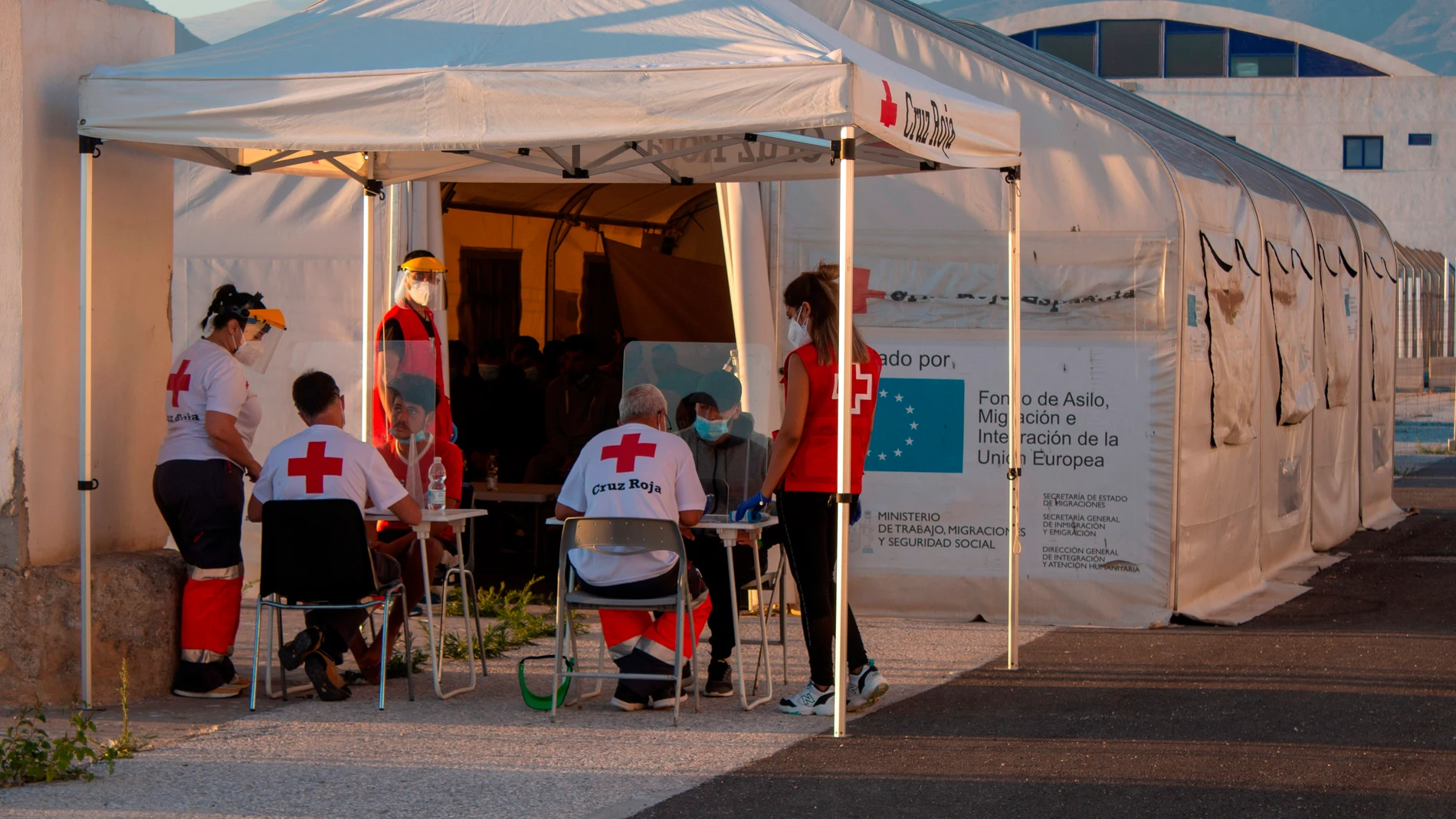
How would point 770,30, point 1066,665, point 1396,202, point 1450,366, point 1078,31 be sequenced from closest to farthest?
1. point 770,30
2. point 1066,665
3. point 1450,366
4. point 1396,202
5. point 1078,31

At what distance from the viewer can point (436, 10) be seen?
6.84 meters

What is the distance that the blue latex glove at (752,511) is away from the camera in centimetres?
661

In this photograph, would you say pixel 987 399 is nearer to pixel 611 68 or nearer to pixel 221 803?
pixel 611 68

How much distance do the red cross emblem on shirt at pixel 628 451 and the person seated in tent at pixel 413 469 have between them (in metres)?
1.08

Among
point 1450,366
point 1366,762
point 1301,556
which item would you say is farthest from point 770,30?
point 1450,366

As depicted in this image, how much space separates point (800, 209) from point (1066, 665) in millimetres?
3043

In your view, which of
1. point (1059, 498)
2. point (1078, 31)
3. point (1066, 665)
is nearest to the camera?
point (1066, 665)

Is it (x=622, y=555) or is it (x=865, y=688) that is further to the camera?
(x=865, y=688)

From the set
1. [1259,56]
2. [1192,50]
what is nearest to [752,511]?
[1192,50]

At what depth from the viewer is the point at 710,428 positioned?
23.5 feet

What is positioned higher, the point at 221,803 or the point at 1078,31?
the point at 1078,31

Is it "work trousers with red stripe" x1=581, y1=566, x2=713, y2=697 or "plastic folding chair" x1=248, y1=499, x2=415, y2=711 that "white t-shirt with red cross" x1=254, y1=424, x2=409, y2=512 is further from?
"work trousers with red stripe" x1=581, y1=566, x2=713, y2=697

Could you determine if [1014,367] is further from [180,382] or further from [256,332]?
[180,382]

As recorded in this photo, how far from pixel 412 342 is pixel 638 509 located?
1796 millimetres
